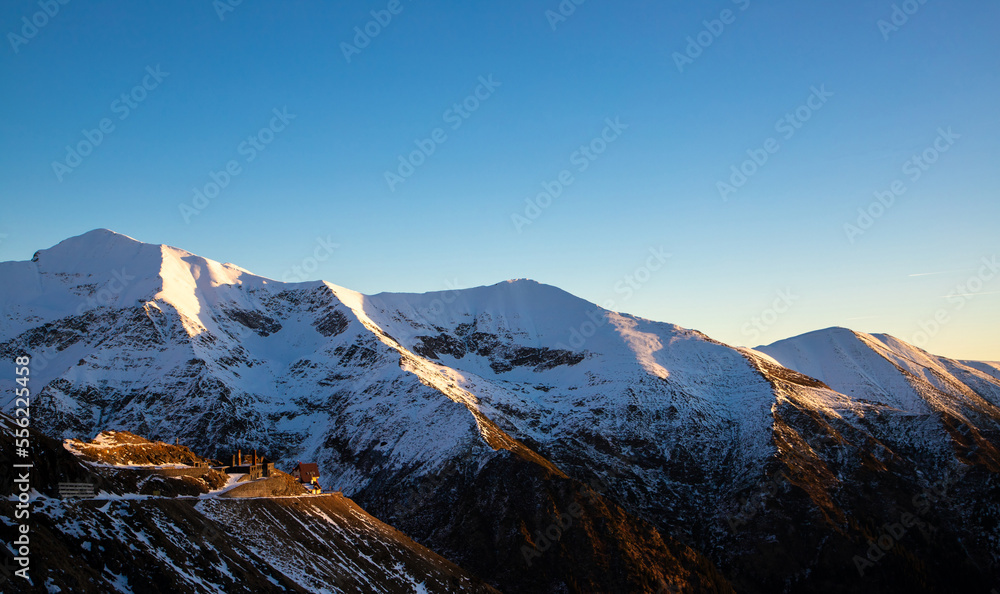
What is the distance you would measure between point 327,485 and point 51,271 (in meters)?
115

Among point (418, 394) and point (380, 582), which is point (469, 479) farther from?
point (380, 582)

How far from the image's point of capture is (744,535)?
13412 cm

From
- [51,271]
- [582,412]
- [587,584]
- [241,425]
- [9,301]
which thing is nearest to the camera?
[587,584]

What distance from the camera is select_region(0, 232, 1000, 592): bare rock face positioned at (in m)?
125

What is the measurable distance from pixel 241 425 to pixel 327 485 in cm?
2721

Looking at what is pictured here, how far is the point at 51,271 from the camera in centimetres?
19875

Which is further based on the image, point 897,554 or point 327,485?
point 327,485

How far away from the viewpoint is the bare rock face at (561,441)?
125 meters

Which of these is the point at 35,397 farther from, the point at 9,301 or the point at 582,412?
the point at 582,412

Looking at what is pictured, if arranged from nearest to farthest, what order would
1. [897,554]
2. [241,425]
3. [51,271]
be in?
[897,554]
[241,425]
[51,271]

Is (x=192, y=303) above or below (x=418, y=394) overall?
below

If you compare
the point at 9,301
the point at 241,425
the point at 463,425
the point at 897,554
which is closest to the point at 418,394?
the point at 463,425

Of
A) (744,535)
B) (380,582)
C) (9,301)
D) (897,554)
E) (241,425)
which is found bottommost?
(9,301)

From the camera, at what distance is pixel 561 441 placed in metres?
159
